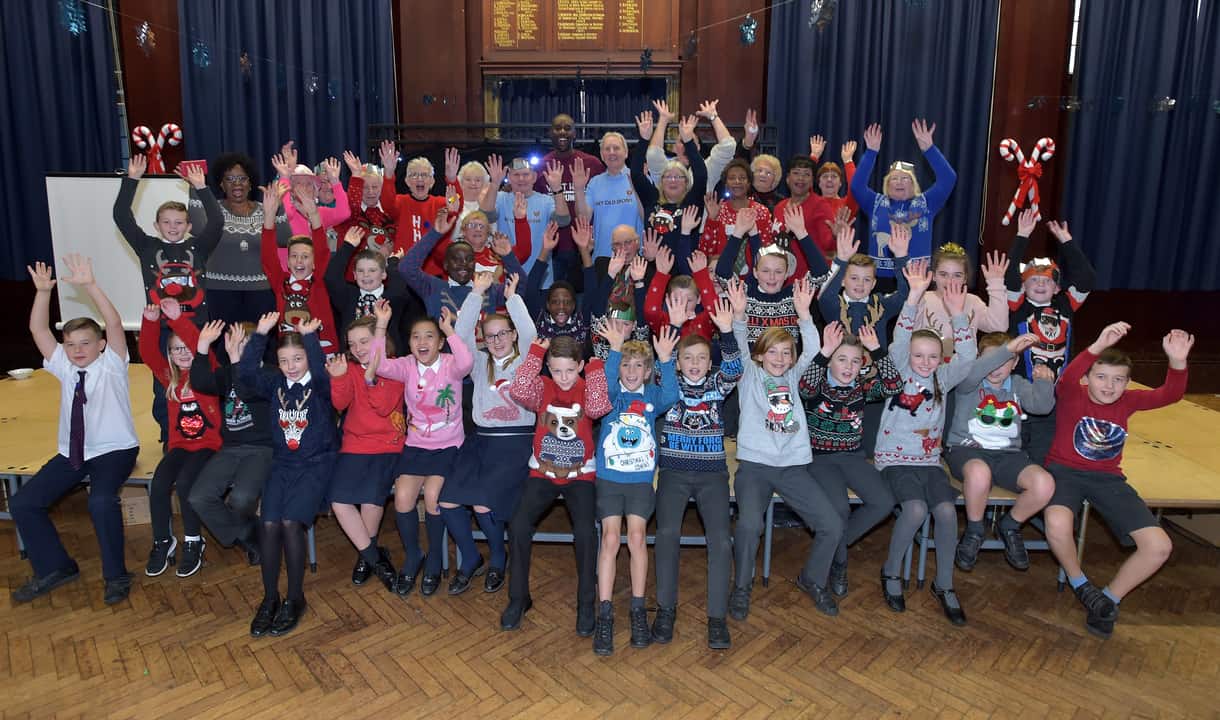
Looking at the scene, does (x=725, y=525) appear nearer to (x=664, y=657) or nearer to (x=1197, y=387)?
(x=664, y=657)

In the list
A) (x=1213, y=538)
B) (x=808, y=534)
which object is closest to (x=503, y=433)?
(x=808, y=534)

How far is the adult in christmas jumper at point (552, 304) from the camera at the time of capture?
3924mm

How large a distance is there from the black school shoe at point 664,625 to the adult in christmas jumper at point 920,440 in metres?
0.99

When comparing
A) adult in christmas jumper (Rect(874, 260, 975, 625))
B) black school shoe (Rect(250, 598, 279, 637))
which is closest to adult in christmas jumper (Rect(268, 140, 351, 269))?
black school shoe (Rect(250, 598, 279, 637))

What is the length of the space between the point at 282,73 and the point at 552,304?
4.42m

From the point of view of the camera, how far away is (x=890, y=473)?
3.52 metres

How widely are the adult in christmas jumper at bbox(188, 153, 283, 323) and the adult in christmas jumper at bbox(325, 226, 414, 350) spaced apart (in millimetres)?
439

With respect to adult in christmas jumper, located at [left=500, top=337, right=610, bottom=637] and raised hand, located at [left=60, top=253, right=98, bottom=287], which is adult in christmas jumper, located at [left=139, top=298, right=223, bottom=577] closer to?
raised hand, located at [left=60, top=253, right=98, bottom=287]

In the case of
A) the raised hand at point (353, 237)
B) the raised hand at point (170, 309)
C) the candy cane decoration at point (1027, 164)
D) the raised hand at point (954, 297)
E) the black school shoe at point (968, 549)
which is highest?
the candy cane decoration at point (1027, 164)

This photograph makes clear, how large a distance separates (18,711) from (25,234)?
225 inches

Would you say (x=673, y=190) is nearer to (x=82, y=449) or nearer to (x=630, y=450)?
(x=630, y=450)

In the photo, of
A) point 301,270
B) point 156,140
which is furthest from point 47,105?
point 301,270

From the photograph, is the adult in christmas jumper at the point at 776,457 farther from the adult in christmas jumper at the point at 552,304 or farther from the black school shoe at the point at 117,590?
the black school shoe at the point at 117,590

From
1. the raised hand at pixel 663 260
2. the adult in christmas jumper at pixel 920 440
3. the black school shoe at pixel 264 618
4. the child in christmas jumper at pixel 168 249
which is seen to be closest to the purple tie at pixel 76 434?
the child in christmas jumper at pixel 168 249
